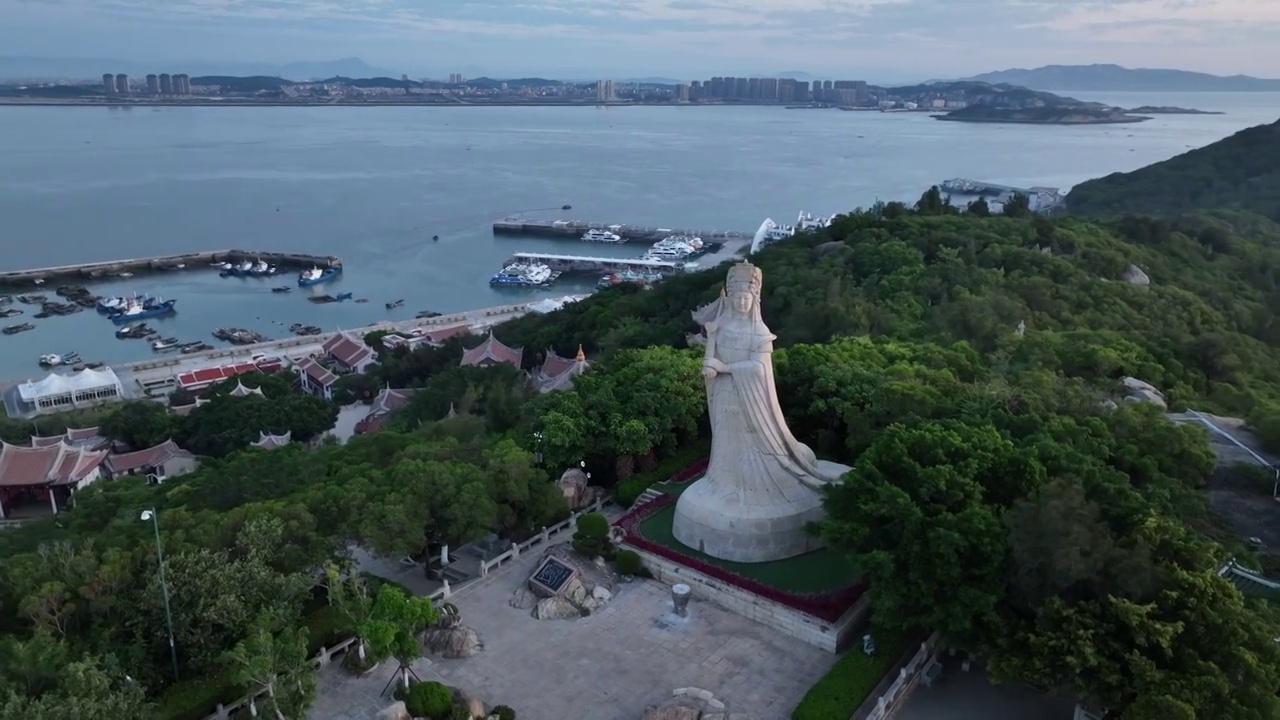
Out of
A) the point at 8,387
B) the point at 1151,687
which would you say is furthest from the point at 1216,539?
the point at 8,387

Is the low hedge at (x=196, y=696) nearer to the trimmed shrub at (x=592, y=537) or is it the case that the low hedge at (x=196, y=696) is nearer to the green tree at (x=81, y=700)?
the green tree at (x=81, y=700)

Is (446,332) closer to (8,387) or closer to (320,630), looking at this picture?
(8,387)

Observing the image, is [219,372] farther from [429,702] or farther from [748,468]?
[429,702]

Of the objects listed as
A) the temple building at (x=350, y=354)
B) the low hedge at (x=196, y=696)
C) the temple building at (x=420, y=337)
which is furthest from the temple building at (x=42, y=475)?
the low hedge at (x=196, y=696)

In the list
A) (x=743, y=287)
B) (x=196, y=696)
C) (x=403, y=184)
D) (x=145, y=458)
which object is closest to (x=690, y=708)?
(x=743, y=287)

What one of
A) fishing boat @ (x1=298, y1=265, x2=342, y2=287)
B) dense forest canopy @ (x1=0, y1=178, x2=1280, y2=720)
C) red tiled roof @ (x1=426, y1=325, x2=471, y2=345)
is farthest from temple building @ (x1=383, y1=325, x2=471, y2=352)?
fishing boat @ (x1=298, y1=265, x2=342, y2=287)

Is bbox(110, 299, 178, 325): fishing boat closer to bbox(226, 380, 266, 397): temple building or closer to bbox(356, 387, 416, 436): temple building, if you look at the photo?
bbox(226, 380, 266, 397): temple building

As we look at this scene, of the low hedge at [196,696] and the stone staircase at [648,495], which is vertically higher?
the stone staircase at [648,495]
